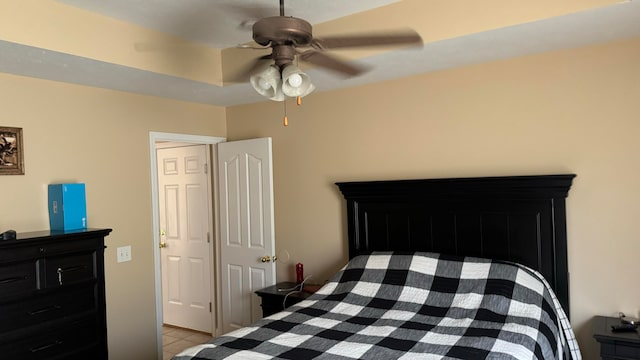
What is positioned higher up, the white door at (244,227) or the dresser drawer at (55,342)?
the white door at (244,227)

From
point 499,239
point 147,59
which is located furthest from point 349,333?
point 147,59

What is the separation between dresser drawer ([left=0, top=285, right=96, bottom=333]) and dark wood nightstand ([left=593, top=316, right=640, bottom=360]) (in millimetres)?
2992

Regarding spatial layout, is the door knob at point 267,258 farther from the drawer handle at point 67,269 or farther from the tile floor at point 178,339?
the drawer handle at point 67,269

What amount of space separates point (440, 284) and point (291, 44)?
176 centimetres

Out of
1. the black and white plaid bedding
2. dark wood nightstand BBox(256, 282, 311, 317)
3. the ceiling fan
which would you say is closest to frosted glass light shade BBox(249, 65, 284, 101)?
the ceiling fan

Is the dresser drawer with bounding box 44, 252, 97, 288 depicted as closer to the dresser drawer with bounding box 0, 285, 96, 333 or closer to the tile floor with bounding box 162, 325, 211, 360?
the dresser drawer with bounding box 0, 285, 96, 333

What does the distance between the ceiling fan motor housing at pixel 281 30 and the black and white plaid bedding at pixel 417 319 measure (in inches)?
54.8

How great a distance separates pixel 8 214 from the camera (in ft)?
9.62

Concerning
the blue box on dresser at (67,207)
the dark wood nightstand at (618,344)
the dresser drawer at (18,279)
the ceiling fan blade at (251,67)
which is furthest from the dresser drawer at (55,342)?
the dark wood nightstand at (618,344)

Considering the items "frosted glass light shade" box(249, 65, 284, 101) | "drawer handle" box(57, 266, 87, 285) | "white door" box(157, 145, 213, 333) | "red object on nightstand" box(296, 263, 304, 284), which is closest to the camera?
"frosted glass light shade" box(249, 65, 284, 101)

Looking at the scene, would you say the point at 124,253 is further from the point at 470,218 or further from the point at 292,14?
the point at 470,218

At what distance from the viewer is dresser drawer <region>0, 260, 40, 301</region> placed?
8.29 feet

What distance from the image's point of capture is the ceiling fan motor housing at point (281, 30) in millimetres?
1794

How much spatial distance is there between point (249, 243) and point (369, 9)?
230cm
